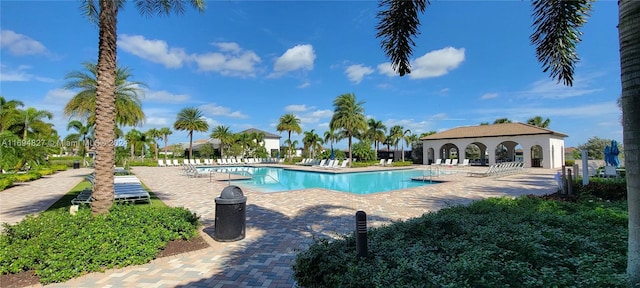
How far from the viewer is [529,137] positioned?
27.2 metres

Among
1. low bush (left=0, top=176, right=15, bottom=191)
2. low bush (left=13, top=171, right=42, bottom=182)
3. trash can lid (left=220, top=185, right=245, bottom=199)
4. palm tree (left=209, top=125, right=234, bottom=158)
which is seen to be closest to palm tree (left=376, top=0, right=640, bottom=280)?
trash can lid (left=220, top=185, right=245, bottom=199)

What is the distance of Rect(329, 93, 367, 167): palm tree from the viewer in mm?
29734

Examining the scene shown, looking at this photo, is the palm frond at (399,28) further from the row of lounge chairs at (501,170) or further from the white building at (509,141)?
the white building at (509,141)

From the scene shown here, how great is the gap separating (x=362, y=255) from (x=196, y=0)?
23.8ft

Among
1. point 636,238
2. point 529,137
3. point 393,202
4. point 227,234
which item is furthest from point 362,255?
point 529,137

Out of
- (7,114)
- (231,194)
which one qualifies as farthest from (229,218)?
(7,114)

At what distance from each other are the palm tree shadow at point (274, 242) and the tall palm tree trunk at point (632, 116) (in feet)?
10.5

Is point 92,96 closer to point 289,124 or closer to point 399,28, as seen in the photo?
point 399,28

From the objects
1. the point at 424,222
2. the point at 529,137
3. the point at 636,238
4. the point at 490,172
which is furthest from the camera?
the point at 529,137

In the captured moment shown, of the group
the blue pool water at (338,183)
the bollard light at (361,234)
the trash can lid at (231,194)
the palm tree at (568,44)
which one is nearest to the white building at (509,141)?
the blue pool water at (338,183)

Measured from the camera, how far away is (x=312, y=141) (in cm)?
4631

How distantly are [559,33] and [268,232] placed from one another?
282 inches

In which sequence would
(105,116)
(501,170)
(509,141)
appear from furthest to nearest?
(509,141)
(501,170)
(105,116)

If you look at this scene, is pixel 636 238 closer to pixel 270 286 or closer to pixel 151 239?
pixel 270 286
